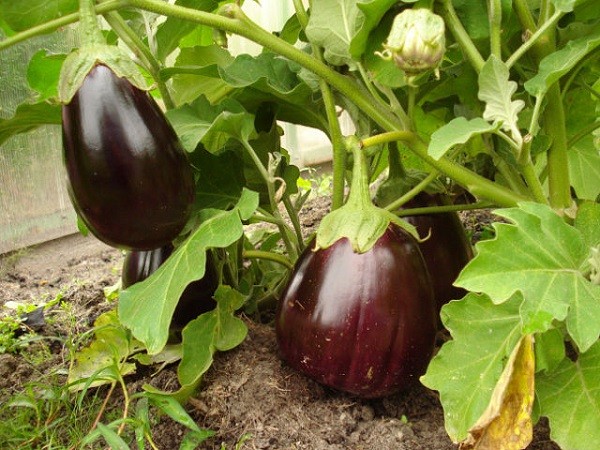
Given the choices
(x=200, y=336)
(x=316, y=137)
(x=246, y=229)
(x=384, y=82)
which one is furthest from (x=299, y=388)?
(x=316, y=137)

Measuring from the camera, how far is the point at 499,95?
2.70 feet

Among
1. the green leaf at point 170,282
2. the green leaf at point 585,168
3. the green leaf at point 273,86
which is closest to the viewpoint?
the green leaf at point 170,282

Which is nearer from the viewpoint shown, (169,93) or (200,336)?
(200,336)

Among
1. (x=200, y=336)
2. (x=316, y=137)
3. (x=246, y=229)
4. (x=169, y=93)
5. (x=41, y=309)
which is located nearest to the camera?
(x=200, y=336)

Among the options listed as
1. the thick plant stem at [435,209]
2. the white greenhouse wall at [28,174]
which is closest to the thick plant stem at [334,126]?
the thick plant stem at [435,209]

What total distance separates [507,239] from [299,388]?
0.37 meters

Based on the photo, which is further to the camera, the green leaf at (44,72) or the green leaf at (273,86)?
the green leaf at (44,72)

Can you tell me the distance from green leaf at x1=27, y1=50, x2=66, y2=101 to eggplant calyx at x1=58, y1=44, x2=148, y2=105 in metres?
0.36

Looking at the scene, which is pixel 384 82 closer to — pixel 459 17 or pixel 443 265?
pixel 459 17

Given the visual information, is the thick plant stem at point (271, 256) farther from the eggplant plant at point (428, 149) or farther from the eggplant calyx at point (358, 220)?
the eggplant calyx at point (358, 220)

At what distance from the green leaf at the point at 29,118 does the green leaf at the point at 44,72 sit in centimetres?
12

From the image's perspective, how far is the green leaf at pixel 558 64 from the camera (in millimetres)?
812

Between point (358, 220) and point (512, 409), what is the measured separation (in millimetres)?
286

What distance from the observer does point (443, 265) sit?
114 cm
